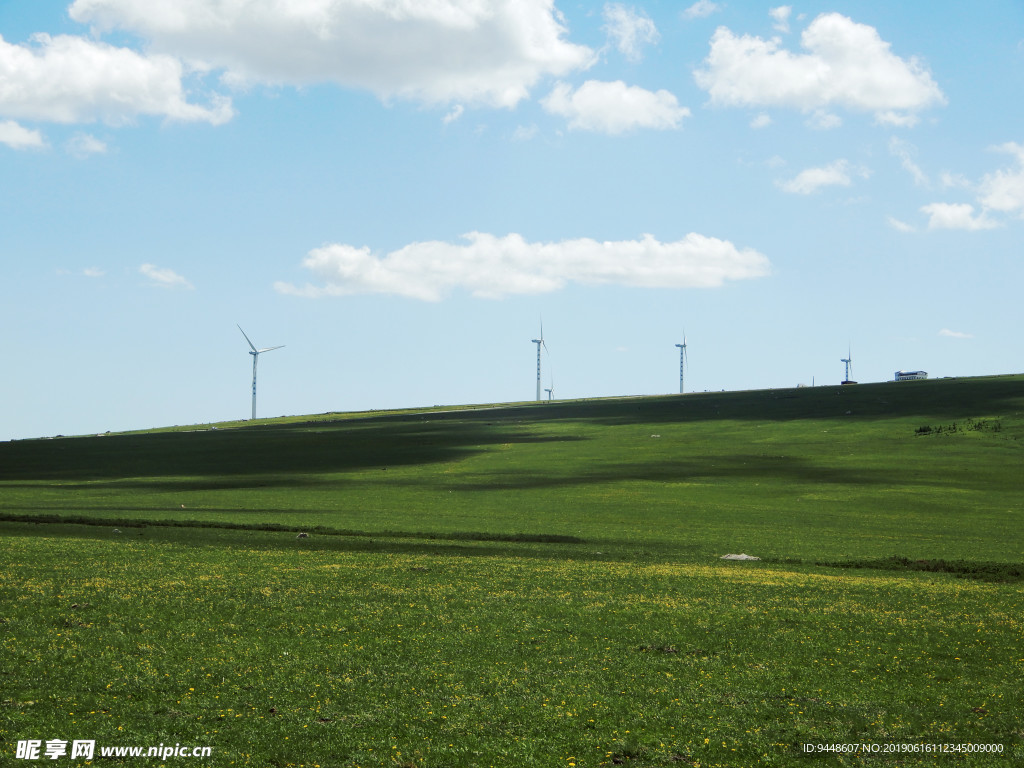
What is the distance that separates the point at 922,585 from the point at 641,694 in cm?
1976

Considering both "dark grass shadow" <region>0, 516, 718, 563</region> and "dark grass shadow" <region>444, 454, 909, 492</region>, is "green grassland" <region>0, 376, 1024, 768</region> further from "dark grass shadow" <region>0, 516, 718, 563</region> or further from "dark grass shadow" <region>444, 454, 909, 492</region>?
"dark grass shadow" <region>444, 454, 909, 492</region>

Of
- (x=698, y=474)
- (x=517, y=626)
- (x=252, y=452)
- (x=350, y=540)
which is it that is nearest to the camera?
(x=517, y=626)

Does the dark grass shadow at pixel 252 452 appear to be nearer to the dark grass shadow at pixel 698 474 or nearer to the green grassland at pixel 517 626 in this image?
the dark grass shadow at pixel 698 474

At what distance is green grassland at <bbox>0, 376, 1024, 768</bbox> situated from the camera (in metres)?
16.9

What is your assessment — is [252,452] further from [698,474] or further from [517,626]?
[517,626]

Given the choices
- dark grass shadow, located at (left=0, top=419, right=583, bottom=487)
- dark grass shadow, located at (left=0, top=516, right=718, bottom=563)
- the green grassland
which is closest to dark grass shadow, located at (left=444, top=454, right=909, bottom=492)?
the green grassland

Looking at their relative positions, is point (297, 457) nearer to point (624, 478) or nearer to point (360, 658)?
point (624, 478)

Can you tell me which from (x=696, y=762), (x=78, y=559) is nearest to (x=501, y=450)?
(x=78, y=559)

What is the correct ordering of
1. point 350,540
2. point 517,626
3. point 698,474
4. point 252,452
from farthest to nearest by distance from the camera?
point 252,452 < point 698,474 < point 350,540 < point 517,626

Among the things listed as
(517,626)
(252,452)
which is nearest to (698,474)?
(517,626)

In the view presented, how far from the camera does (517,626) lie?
2512cm

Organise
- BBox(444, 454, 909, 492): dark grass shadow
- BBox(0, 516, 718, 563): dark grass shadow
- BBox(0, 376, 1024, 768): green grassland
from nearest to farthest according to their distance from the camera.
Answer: BBox(0, 376, 1024, 768): green grassland < BBox(0, 516, 718, 563): dark grass shadow < BBox(444, 454, 909, 492): dark grass shadow

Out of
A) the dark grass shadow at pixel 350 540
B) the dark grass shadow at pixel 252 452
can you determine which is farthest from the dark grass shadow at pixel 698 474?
the dark grass shadow at pixel 350 540

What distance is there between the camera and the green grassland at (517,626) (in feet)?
55.4
